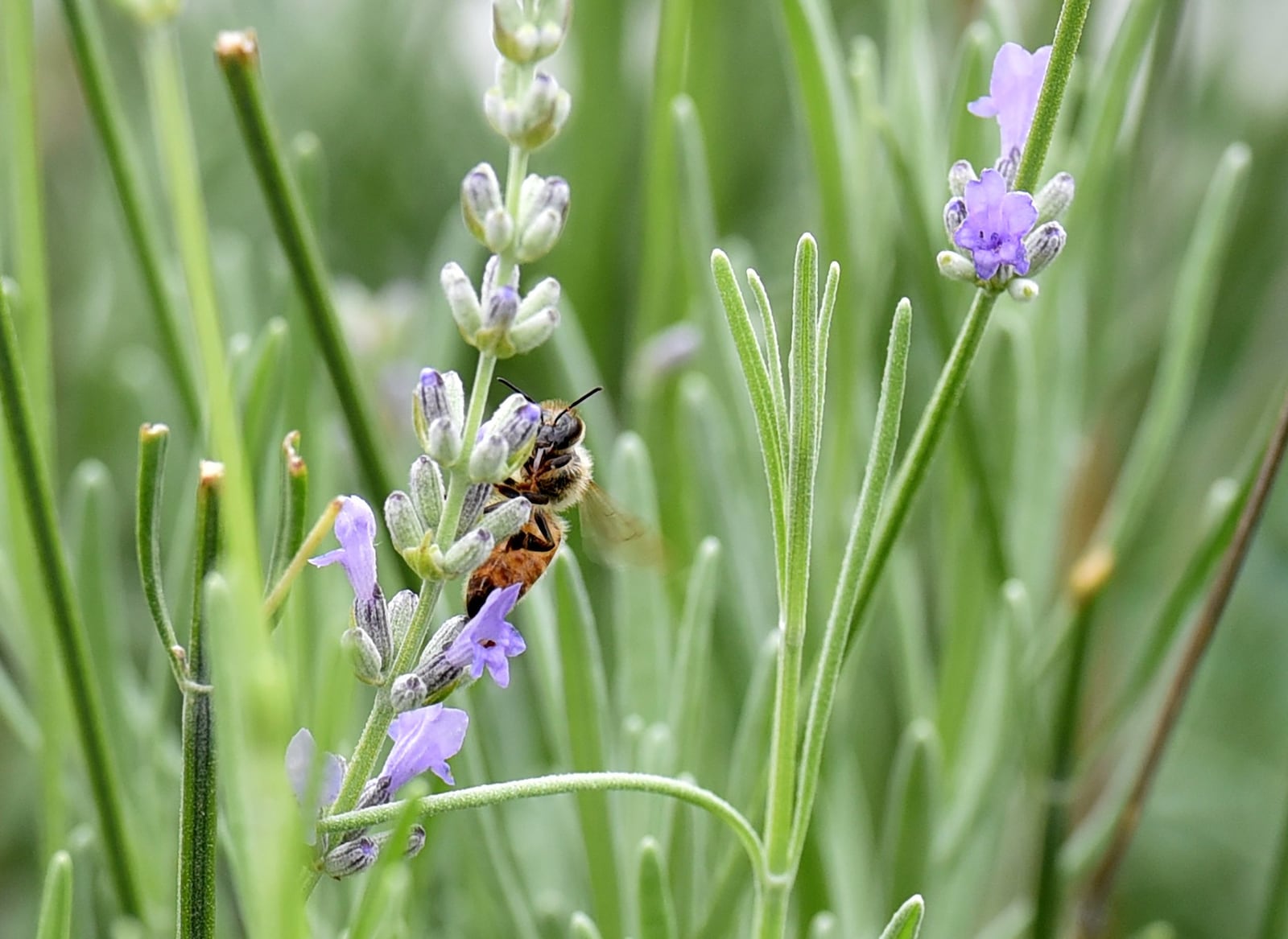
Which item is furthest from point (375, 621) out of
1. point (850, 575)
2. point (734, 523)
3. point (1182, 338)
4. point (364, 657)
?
point (1182, 338)

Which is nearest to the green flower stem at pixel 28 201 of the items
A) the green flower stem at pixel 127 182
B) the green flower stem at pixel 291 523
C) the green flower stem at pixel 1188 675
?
the green flower stem at pixel 127 182

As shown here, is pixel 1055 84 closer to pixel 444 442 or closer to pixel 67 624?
pixel 444 442

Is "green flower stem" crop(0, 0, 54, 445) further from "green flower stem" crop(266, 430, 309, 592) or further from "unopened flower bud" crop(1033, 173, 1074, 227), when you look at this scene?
"unopened flower bud" crop(1033, 173, 1074, 227)

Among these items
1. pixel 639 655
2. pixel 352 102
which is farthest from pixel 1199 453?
pixel 352 102

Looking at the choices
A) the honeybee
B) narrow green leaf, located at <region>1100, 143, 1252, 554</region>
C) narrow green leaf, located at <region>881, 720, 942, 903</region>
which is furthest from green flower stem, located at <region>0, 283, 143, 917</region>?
narrow green leaf, located at <region>1100, 143, 1252, 554</region>

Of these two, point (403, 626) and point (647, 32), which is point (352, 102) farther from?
point (403, 626)

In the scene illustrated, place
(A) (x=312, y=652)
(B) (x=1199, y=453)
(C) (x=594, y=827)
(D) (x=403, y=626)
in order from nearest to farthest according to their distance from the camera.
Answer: (D) (x=403, y=626) → (C) (x=594, y=827) → (A) (x=312, y=652) → (B) (x=1199, y=453)
